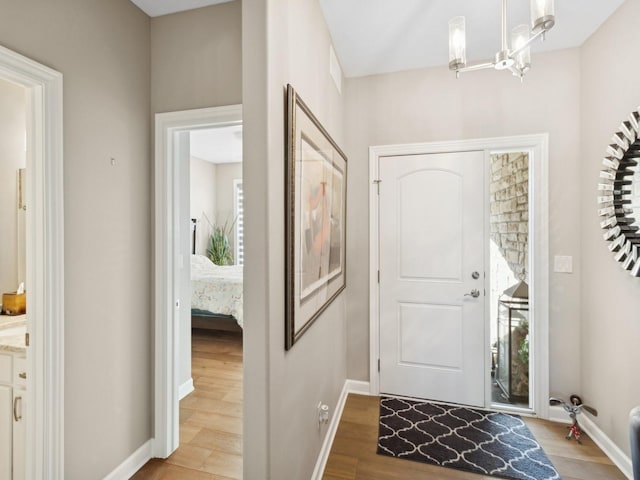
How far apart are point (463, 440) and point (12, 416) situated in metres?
2.58

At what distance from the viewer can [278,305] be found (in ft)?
4.31

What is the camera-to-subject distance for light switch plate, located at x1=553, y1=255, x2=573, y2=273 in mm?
2490

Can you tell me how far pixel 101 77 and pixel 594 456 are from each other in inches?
145

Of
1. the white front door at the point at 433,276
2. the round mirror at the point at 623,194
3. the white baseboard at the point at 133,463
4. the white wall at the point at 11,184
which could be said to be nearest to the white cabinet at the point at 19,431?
the white baseboard at the point at 133,463

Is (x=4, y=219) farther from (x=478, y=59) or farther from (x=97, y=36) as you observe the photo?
(x=478, y=59)

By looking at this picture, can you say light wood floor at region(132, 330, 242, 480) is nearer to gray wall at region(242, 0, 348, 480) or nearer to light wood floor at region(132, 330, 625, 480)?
light wood floor at region(132, 330, 625, 480)

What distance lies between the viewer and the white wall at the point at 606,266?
6.34 feet

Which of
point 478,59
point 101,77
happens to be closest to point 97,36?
point 101,77

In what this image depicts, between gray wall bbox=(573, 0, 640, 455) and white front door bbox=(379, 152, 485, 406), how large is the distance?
0.68 meters

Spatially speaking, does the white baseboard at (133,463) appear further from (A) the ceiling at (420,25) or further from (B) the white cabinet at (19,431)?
(A) the ceiling at (420,25)

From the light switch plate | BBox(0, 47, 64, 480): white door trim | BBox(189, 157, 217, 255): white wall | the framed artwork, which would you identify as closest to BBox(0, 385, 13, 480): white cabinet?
BBox(0, 47, 64, 480): white door trim

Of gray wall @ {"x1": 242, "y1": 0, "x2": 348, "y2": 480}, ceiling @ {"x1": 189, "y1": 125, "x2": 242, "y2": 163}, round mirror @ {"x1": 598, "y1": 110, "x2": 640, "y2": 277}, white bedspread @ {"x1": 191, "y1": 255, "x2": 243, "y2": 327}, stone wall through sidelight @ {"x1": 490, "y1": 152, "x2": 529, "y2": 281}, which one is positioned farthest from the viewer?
ceiling @ {"x1": 189, "y1": 125, "x2": 242, "y2": 163}

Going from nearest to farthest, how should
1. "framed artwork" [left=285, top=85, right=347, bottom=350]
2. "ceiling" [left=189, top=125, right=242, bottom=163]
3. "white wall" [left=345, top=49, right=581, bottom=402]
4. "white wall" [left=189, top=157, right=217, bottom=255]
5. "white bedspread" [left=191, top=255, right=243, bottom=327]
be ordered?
"framed artwork" [left=285, top=85, right=347, bottom=350] → "white wall" [left=345, top=49, right=581, bottom=402] → "white bedspread" [left=191, top=255, right=243, bottom=327] → "ceiling" [left=189, top=125, right=242, bottom=163] → "white wall" [left=189, top=157, right=217, bottom=255]

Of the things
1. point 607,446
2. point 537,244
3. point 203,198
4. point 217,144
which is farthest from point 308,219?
point 203,198
